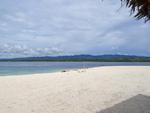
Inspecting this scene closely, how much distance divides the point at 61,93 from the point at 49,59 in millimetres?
116490

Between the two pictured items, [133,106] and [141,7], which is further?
[133,106]

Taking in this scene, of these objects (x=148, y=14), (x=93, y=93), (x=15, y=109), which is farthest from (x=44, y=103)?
(x=148, y=14)

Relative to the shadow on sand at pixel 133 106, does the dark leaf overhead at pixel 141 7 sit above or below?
above

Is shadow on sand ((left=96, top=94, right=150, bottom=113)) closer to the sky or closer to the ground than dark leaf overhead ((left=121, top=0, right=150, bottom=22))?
closer to the ground

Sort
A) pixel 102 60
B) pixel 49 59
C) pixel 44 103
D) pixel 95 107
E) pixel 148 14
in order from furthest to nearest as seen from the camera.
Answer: pixel 49 59
pixel 102 60
pixel 44 103
pixel 95 107
pixel 148 14

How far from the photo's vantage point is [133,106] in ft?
22.0

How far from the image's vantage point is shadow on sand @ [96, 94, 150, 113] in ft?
20.7

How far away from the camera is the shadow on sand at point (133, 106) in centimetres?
631

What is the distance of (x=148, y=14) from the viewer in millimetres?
4258

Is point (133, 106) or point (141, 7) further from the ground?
point (141, 7)

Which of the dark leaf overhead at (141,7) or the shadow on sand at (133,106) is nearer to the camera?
the dark leaf overhead at (141,7)

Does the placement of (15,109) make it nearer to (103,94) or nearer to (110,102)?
(110,102)

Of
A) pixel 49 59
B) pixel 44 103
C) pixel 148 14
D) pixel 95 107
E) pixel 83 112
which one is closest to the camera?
pixel 148 14

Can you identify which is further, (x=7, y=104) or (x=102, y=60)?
(x=102, y=60)
